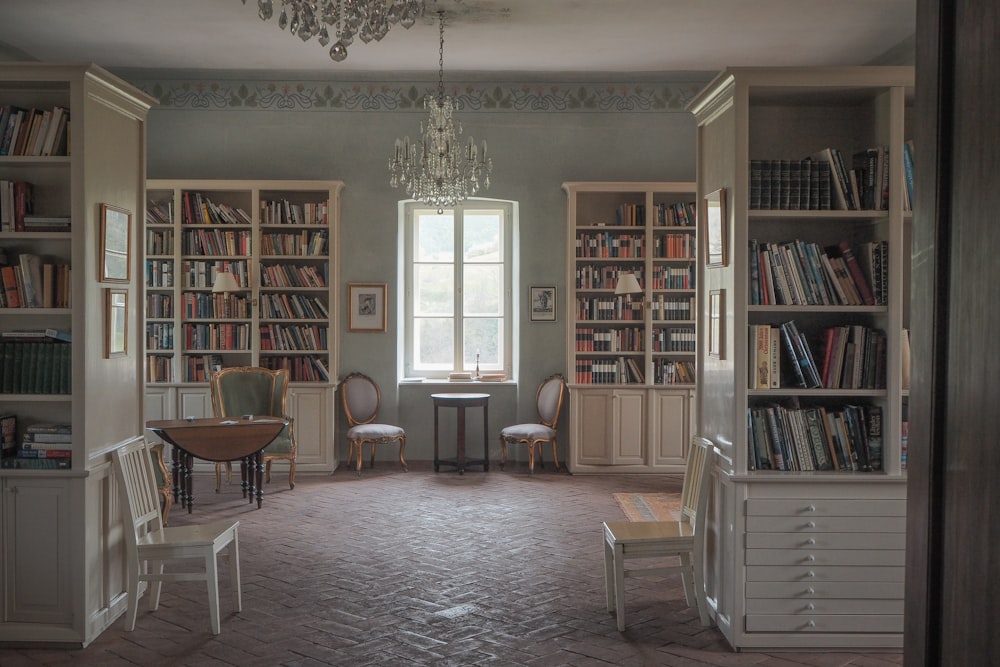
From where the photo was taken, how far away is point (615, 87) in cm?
912

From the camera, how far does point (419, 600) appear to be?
15.8 ft

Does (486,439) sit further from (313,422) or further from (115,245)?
(115,245)

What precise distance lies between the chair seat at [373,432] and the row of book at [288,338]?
92 cm

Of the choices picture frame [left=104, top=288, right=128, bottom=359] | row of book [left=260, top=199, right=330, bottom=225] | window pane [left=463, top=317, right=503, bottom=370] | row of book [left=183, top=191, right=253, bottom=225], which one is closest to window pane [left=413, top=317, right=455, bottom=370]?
window pane [left=463, top=317, right=503, bottom=370]

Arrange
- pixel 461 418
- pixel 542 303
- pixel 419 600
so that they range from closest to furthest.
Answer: pixel 419 600
pixel 461 418
pixel 542 303

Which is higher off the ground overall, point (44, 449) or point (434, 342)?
point (434, 342)

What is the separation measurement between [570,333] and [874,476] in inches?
196

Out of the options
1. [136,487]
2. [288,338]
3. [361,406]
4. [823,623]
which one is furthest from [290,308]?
[823,623]

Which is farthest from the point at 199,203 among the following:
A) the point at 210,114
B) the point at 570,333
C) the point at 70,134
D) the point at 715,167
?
the point at 715,167

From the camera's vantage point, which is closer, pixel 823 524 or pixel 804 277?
pixel 823 524

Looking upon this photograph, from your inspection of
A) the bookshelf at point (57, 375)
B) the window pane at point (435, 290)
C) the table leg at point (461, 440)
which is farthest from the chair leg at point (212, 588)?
the window pane at point (435, 290)

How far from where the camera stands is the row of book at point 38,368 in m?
4.16

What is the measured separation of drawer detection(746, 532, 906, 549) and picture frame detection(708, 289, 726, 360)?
2.92 ft

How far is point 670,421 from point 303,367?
→ 3729 millimetres
